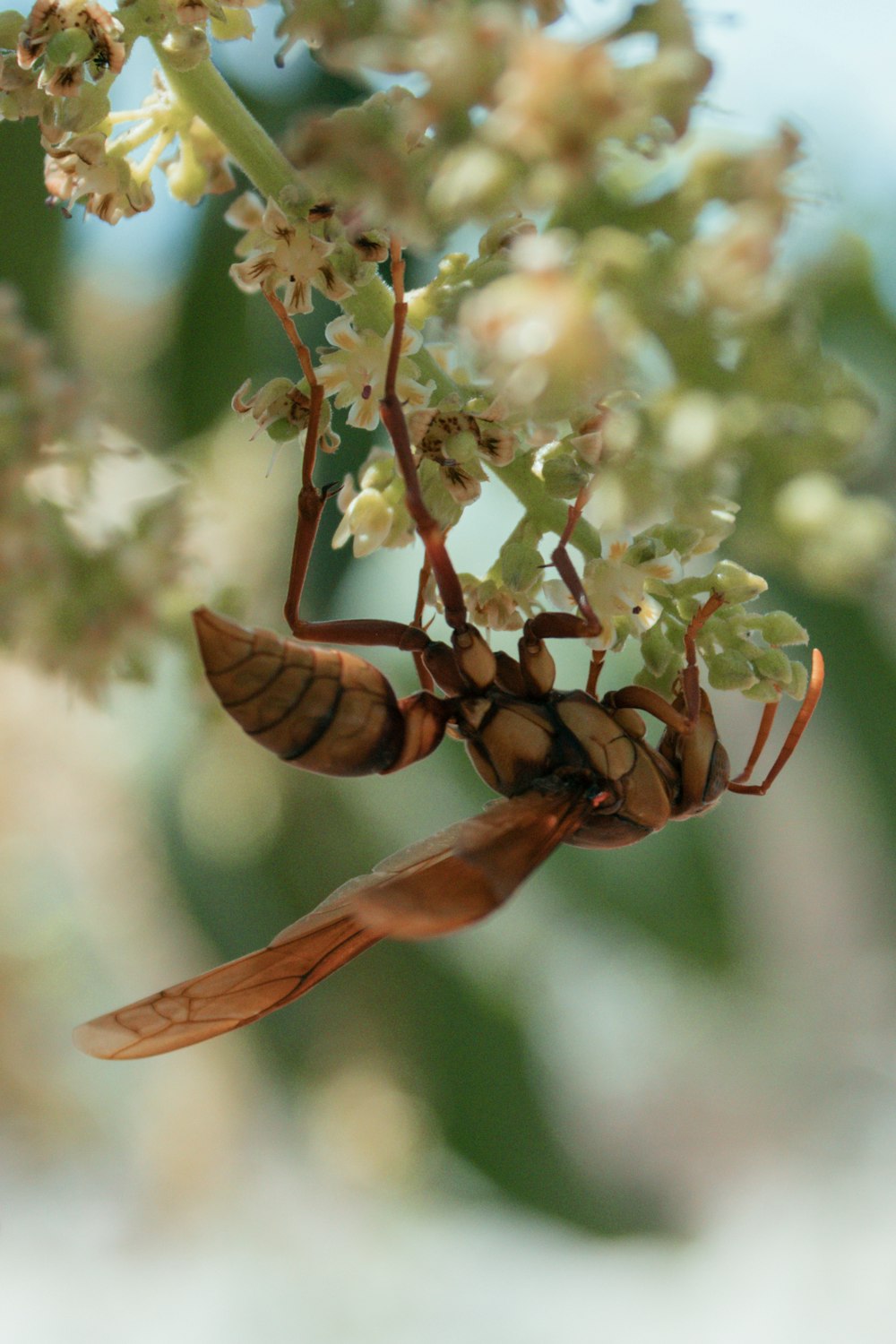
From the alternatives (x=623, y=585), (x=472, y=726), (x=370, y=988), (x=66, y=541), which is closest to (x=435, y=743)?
(x=472, y=726)

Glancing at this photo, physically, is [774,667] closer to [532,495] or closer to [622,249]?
[532,495]

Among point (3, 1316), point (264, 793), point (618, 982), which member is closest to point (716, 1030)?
point (618, 982)

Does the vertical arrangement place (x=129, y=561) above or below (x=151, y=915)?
below

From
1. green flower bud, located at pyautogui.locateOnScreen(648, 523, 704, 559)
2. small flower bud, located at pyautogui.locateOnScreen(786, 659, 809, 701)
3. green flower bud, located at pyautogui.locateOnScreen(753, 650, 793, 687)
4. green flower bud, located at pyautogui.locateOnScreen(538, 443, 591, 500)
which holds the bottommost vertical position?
small flower bud, located at pyautogui.locateOnScreen(786, 659, 809, 701)

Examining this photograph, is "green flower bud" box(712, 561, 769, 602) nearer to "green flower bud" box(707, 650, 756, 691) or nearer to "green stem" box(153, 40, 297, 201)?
"green flower bud" box(707, 650, 756, 691)

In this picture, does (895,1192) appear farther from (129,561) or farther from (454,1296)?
(129,561)

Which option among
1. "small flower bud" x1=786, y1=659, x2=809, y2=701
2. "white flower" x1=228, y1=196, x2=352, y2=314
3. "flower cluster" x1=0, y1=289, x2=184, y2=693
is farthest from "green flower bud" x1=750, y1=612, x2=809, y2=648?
"flower cluster" x1=0, y1=289, x2=184, y2=693

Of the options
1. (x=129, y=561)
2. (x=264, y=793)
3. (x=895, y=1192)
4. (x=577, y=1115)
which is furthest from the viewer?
(x=895, y=1192)
